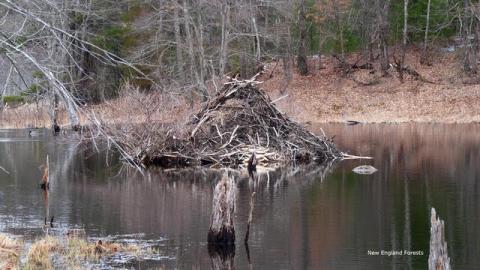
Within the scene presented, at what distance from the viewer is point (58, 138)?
142ft

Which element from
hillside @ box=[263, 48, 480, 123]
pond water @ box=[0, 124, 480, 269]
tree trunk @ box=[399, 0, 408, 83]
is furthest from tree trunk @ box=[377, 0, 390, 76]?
pond water @ box=[0, 124, 480, 269]

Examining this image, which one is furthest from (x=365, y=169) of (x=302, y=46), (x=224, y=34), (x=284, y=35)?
(x=302, y=46)

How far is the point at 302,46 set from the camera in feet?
180

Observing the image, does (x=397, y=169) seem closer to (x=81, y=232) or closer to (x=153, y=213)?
(x=153, y=213)

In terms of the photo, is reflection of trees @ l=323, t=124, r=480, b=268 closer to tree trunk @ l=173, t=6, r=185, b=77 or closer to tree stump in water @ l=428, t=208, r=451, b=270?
tree stump in water @ l=428, t=208, r=451, b=270

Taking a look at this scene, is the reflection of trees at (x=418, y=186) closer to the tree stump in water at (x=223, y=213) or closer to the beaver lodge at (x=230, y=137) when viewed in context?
the tree stump in water at (x=223, y=213)

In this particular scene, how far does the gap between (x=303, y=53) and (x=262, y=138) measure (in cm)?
2452

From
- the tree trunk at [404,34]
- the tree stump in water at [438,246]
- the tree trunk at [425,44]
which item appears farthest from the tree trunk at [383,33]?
the tree stump in water at [438,246]

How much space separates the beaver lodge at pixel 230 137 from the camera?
99.8 ft

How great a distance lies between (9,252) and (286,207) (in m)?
8.43

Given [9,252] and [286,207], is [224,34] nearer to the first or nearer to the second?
[286,207]

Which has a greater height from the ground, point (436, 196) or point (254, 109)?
point (254, 109)

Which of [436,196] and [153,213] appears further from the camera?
[436,196]

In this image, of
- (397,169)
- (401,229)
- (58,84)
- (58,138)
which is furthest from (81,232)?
(58,138)
